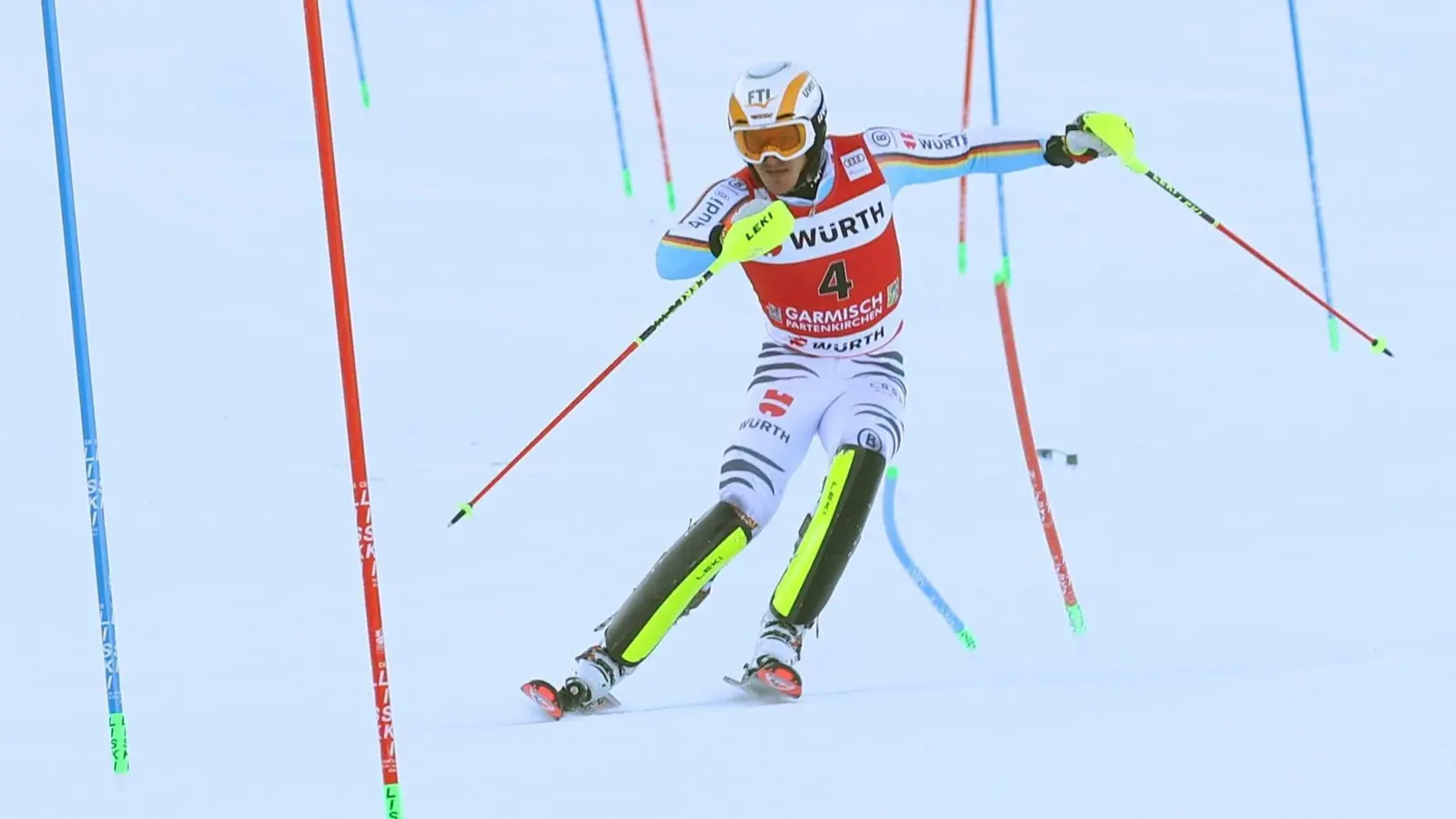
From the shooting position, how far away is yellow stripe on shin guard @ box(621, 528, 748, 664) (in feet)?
13.3

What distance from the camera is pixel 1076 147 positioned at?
4.42 meters

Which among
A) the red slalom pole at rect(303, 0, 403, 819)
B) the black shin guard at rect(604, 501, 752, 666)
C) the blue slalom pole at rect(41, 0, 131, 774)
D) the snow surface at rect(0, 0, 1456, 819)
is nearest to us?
the red slalom pole at rect(303, 0, 403, 819)

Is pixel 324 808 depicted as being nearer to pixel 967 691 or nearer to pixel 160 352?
pixel 967 691

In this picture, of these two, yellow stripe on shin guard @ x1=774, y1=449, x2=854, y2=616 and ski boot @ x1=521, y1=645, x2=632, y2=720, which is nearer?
ski boot @ x1=521, y1=645, x2=632, y2=720

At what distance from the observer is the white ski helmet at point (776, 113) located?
4082mm

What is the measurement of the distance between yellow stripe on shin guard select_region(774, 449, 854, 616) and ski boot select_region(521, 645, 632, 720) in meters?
0.39

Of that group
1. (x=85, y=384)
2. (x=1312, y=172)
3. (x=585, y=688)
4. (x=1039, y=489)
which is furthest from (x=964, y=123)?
(x=85, y=384)

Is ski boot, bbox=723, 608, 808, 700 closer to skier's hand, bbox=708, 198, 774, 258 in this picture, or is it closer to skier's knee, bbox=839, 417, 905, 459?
skier's knee, bbox=839, 417, 905, 459

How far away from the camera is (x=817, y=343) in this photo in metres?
4.43

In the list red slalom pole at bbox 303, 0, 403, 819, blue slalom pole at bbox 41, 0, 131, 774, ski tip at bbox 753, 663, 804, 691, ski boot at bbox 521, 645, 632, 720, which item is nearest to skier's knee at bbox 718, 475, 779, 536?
ski tip at bbox 753, 663, 804, 691

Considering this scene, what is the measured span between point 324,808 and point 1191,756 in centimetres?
141

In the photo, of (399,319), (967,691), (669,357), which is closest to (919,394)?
(669,357)

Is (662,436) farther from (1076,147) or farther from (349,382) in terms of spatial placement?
(349,382)

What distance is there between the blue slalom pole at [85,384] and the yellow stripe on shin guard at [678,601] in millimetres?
1236
